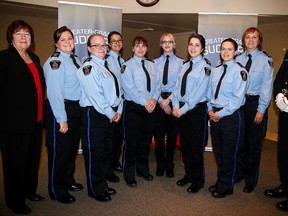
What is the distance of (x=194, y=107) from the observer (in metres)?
3.03

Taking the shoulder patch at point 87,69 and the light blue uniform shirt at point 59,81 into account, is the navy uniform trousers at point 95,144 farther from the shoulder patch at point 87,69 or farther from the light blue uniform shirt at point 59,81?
the shoulder patch at point 87,69

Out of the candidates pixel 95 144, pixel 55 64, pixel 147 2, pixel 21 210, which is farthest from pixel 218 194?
pixel 147 2

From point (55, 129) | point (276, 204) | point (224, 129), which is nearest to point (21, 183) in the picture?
point (55, 129)

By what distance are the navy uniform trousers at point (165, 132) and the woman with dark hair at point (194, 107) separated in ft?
0.77

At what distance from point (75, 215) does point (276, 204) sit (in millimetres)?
2110

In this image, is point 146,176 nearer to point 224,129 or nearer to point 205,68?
point 224,129

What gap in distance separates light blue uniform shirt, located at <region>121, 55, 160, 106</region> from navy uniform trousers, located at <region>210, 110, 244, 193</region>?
85 centimetres

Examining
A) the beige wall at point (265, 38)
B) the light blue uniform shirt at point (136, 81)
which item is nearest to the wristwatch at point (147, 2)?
Answer: the light blue uniform shirt at point (136, 81)

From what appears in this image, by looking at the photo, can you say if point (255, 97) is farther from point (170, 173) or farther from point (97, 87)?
point (97, 87)

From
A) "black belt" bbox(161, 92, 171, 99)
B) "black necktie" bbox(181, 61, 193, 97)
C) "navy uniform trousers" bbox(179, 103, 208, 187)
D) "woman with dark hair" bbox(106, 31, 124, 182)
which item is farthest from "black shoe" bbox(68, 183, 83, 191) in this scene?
"black necktie" bbox(181, 61, 193, 97)

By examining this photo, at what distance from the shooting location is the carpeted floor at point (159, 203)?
8.80 feet

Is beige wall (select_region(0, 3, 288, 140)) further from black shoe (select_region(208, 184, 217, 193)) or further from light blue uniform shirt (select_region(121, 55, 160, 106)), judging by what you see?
light blue uniform shirt (select_region(121, 55, 160, 106))

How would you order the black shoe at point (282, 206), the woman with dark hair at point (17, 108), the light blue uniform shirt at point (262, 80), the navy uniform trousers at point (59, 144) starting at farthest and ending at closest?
the light blue uniform shirt at point (262, 80) < the black shoe at point (282, 206) < the navy uniform trousers at point (59, 144) < the woman with dark hair at point (17, 108)

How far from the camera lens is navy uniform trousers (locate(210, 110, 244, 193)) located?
2869 mm
